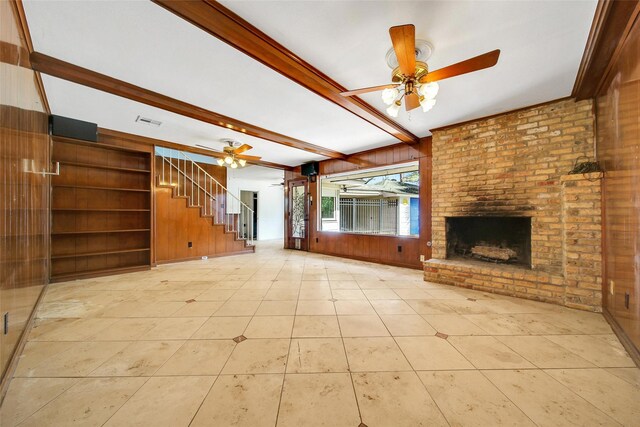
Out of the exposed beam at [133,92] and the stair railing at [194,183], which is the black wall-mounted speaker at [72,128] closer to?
the stair railing at [194,183]

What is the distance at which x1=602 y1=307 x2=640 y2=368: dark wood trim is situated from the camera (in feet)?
5.65

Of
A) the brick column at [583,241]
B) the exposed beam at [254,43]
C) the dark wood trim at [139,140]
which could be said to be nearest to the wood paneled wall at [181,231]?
the dark wood trim at [139,140]

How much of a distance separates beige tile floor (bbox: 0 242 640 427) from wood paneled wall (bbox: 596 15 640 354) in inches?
15.1

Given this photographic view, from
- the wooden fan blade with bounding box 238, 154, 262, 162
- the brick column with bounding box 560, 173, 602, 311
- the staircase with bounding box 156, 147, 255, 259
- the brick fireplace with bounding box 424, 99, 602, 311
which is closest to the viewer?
the brick column with bounding box 560, 173, 602, 311

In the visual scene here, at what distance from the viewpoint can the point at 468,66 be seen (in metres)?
1.84

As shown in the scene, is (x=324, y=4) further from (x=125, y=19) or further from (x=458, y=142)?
(x=458, y=142)

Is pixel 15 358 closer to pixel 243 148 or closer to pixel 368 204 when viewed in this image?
pixel 243 148

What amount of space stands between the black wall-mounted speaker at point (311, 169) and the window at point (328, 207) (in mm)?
797

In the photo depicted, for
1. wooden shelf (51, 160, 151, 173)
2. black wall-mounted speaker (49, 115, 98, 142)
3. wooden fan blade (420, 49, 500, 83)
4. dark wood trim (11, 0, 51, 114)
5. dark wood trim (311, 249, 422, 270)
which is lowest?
dark wood trim (311, 249, 422, 270)

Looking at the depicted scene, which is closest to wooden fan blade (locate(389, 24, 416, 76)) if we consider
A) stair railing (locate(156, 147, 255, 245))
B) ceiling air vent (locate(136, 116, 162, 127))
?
ceiling air vent (locate(136, 116, 162, 127))

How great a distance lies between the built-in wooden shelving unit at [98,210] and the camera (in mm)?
3850

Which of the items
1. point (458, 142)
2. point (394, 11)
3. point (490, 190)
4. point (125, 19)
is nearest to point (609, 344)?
point (490, 190)

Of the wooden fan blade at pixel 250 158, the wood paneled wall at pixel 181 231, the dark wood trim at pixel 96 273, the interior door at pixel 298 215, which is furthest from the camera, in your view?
the interior door at pixel 298 215

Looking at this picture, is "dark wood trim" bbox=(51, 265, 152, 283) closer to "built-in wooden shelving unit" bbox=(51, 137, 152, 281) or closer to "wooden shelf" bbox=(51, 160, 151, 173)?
"built-in wooden shelving unit" bbox=(51, 137, 152, 281)
